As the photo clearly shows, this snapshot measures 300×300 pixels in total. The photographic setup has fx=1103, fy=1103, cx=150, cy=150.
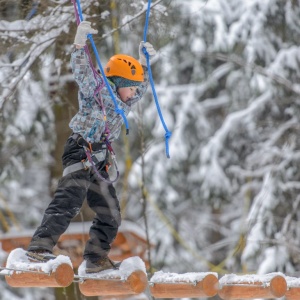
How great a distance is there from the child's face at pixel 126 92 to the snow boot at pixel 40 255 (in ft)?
3.82

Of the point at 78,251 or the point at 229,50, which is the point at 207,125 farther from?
the point at 78,251

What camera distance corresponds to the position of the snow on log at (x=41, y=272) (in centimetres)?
699

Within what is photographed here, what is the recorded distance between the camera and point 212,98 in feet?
58.6

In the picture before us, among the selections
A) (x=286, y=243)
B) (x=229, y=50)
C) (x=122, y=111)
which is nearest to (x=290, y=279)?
(x=122, y=111)

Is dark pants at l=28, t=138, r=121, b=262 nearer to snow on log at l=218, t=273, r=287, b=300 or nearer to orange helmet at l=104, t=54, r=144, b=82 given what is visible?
orange helmet at l=104, t=54, r=144, b=82

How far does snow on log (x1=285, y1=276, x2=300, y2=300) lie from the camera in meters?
7.52

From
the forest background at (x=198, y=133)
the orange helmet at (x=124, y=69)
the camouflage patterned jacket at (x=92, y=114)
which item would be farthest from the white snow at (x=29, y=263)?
the forest background at (x=198, y=133)

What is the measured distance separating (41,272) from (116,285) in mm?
652

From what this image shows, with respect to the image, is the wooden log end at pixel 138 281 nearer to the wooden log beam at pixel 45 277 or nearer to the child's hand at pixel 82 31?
the wooden log beam at pixel 45 277

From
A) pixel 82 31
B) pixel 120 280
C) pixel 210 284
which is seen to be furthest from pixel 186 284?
pixel 82 31

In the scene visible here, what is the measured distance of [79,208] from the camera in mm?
7488


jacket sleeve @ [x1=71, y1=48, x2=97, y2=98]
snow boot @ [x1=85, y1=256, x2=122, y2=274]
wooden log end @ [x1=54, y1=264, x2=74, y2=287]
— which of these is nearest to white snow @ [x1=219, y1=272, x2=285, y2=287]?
snow boot @ [x1=85, y1=256, x2=122, y2=274]

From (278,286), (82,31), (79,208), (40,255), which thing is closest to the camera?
(82,31)

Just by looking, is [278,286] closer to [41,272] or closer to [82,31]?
[41,272]
